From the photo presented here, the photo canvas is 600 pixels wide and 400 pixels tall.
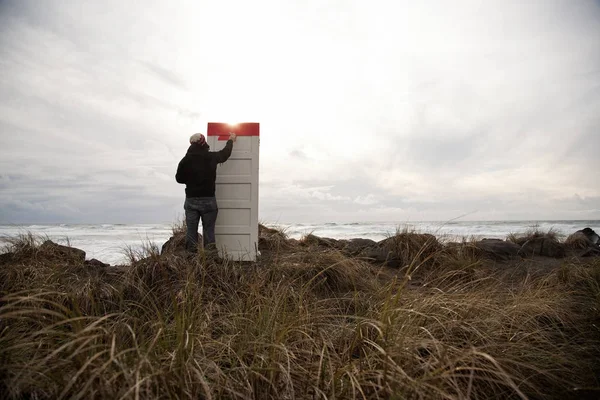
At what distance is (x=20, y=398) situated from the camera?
1.83 meters

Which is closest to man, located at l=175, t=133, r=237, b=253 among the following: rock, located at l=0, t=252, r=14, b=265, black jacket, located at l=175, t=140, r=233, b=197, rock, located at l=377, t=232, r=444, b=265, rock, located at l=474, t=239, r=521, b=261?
black jacket, located at l=175, t=140, r=233, b=197

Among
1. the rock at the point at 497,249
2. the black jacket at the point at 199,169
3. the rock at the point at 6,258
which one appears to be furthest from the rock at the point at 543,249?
Answer: the rock at the point at 6,258

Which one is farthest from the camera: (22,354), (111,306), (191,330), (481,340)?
(111,306)

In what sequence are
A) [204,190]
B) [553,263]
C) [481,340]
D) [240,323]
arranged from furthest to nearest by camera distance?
[553,263] < [204,190] < [240,323] < [481,340]

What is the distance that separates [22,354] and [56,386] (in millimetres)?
556

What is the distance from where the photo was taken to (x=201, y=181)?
590cm

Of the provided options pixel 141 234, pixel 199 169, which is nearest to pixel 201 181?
pixel 199 169

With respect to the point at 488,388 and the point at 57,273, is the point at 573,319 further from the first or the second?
the point at 57,273

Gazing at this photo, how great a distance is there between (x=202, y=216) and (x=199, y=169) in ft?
2.75

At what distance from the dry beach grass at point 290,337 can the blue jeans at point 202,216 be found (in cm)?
88

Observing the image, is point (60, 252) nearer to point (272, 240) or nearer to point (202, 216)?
point (202, 216)

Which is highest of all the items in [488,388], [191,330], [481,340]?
[191,330]

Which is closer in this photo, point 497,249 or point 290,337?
point 290,337

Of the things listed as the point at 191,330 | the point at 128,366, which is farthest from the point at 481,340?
the point at 128,366
